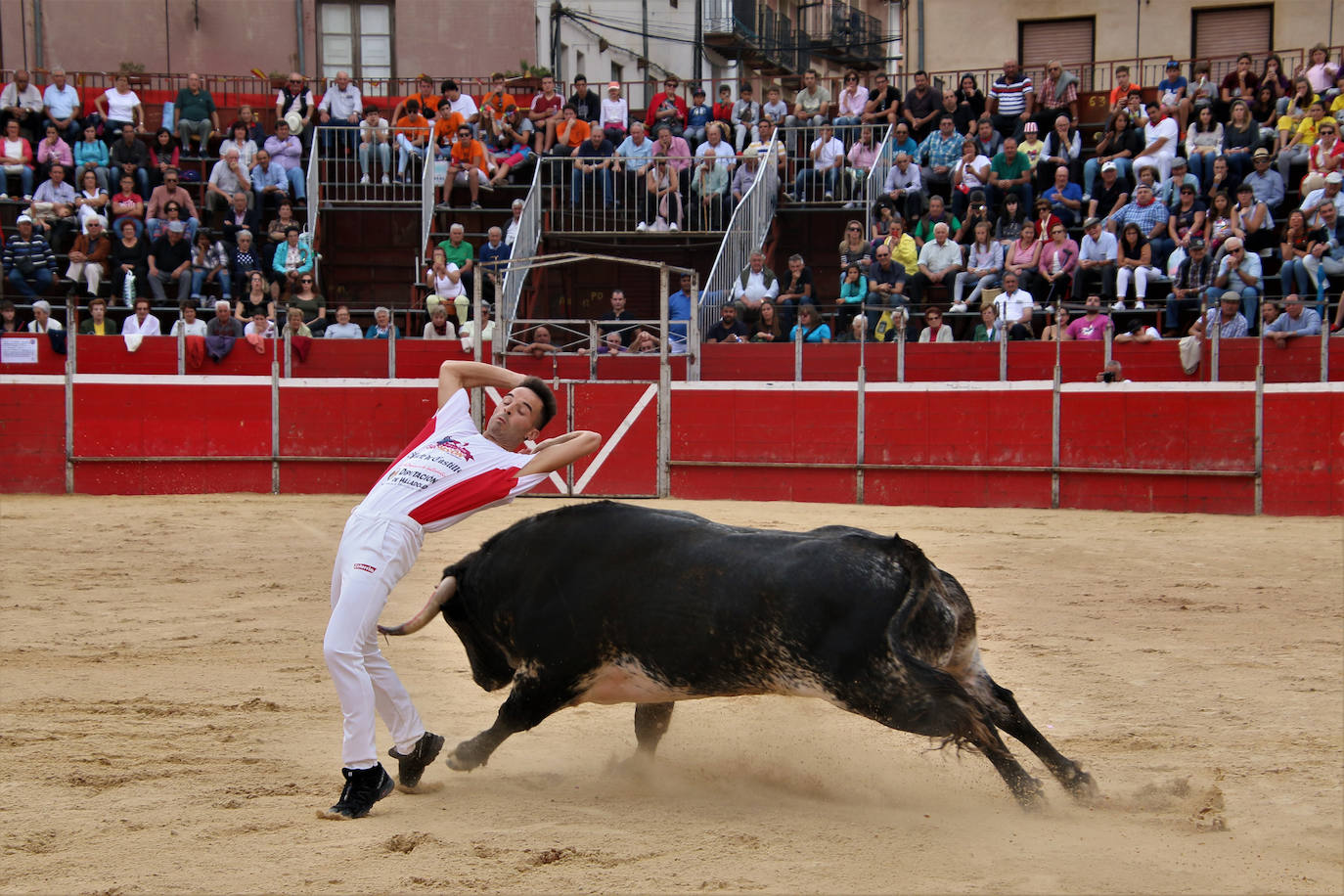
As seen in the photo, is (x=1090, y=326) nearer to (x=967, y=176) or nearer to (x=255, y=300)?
(x=967, y=176)

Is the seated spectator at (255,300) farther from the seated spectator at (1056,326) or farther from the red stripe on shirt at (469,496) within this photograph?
the red stripe on shirt at (469,496)

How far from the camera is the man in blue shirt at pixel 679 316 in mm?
14367

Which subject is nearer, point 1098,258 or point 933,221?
point 1098,258

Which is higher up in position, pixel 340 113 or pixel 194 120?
pixel 340 113

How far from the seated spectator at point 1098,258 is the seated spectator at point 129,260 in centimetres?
1027

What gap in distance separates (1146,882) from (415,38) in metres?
20.5

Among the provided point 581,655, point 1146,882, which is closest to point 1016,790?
point 1146,882

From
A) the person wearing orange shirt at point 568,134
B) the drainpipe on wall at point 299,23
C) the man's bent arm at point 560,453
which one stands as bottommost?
the man's bent arm at point 560,453

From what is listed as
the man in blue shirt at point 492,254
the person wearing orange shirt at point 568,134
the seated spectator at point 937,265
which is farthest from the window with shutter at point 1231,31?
the man in blue shirt at point 492,254

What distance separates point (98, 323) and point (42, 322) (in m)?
0.57

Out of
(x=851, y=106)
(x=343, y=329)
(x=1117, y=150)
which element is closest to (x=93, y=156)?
(x=343, y=329)

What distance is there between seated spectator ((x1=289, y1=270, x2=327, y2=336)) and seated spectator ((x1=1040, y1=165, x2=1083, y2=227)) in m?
8.05

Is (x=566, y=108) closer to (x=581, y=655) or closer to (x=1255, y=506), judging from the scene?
(x=1255, y=506)

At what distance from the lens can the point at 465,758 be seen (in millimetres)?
4434
